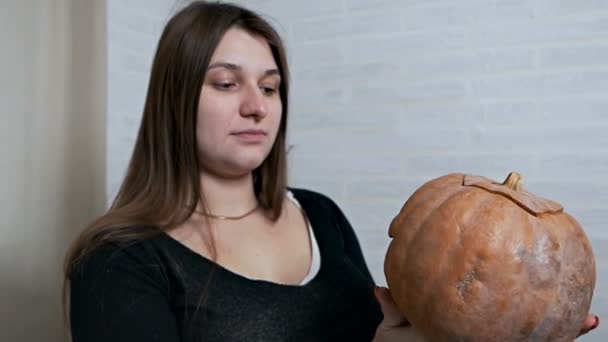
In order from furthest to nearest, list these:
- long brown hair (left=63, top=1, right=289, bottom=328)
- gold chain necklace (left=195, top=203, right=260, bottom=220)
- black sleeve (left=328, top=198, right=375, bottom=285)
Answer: black sleeve (left=328, top=198, right=375, bottom=285) → gold chain necklace (left=195, top=203, right=260, bottom=220) → long brown hair (left=63, top=1, right=289, bottom=328)

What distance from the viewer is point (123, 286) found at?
0.97 metres

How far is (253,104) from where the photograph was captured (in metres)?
1.09

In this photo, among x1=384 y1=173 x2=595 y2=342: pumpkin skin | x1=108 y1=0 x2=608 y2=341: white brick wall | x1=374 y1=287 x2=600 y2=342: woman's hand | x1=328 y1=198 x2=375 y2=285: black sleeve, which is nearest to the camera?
x1=384 y1=173 x2=595 y2=342: pumpkin skin

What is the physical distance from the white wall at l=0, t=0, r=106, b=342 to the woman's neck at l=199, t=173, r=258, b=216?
16.5 inches

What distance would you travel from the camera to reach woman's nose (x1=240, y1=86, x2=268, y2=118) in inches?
42.9

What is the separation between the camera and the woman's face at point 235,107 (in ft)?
3.57

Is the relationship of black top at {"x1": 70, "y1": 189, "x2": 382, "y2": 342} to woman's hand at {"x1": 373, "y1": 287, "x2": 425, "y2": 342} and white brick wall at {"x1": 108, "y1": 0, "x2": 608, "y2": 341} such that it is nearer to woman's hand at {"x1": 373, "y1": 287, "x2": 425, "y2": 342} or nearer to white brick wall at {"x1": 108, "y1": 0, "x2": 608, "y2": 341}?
woman's hand at {"x1": 373, "y1": 287, "x2": 425, "y2": 342}

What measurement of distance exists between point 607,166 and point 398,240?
103 cm

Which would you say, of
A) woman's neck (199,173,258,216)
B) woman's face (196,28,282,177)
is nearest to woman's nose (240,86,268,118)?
woman's face (196,28,282,177)

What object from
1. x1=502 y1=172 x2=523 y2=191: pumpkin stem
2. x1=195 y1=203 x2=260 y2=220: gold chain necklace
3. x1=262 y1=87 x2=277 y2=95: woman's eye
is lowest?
x1=195 y1=203 x2=260 y2=220: gold chain necklace

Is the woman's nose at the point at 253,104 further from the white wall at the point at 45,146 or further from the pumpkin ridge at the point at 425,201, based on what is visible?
the white wall at the point at 45,146

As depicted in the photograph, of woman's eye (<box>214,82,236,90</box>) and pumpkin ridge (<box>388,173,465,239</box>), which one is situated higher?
woman's eye (<box>214,82,236,90</box>)

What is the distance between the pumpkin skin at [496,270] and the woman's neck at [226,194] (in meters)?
0.55

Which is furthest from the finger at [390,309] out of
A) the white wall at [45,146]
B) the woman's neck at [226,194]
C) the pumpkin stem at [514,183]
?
the white wall at [45,146]
